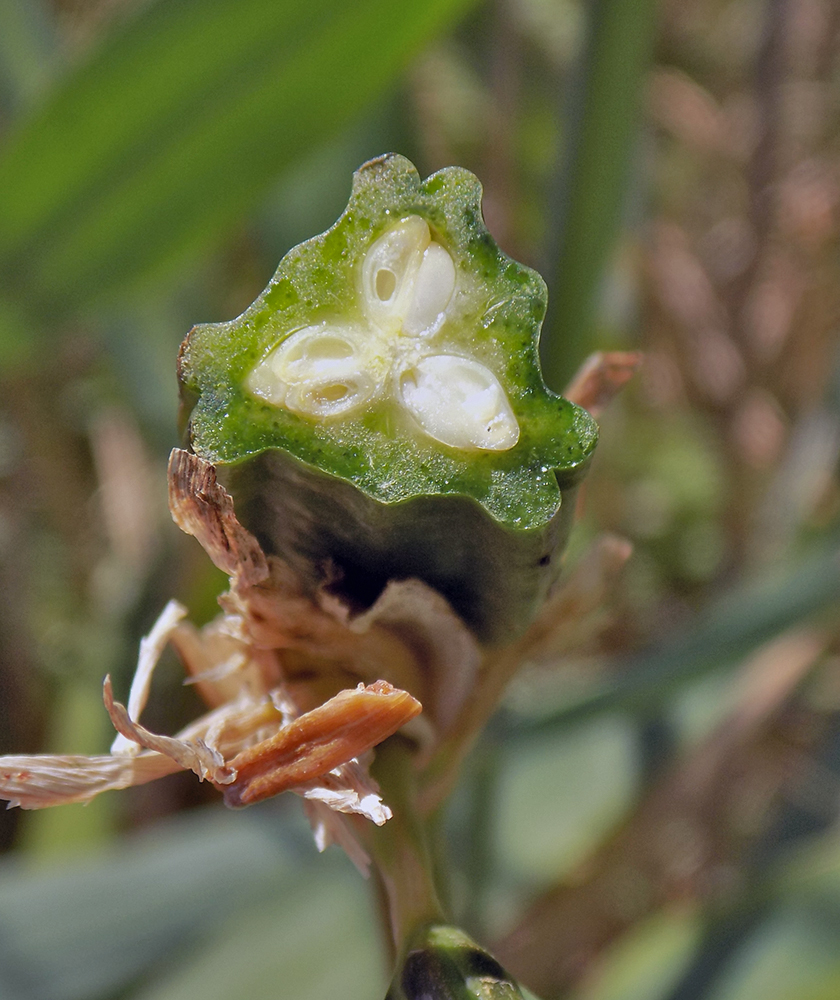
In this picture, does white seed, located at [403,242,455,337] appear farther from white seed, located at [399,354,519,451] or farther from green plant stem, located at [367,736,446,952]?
green plant stem, located at [367,736,446,952]

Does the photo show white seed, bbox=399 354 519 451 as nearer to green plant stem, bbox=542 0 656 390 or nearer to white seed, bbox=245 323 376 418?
white seed, bbox=245 323 376 418

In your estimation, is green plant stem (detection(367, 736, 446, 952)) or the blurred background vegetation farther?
the blurred background vegetation

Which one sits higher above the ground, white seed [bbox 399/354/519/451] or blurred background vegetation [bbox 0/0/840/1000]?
white seed [bbox 399/354/519/451]

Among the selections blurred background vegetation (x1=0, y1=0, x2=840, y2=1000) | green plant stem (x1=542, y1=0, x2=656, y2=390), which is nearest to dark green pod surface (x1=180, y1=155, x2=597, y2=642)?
blurred background vegetation (x1=0, y1=0, x2=840, y2=1000)

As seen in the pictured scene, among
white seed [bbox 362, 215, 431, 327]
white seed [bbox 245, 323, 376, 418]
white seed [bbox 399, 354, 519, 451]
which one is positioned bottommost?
white seed [bbox 399, 354, 519, 451]

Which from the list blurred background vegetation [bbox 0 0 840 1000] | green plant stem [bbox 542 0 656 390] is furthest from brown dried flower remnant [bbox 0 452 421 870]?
green plant stem [bbox 542 0 656 390]

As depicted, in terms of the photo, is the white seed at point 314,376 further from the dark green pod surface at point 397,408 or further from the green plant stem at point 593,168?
the green plant stem at point 593,168

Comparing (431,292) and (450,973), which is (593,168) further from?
(450,973)

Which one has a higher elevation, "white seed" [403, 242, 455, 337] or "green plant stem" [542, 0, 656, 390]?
"white seed" [403, 242, 455, 337]

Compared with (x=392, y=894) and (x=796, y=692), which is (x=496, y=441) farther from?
(x=796, y=692)
